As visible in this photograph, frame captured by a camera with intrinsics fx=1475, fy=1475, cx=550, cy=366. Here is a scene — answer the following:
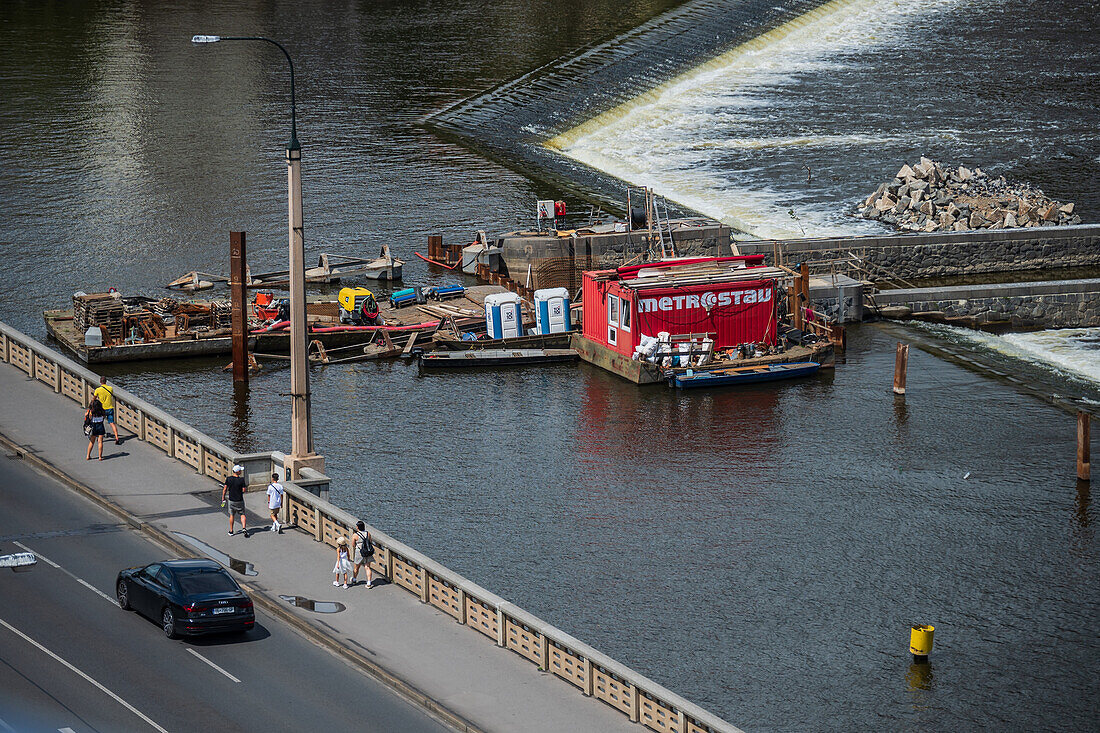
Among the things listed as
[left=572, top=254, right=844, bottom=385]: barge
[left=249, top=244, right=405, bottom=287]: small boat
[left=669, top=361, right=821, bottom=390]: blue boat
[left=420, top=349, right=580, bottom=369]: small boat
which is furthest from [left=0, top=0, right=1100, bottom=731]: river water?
[left=249, top=244, right=405, bottom=287]: small boat

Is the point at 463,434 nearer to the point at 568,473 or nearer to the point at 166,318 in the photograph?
the point at 568,473

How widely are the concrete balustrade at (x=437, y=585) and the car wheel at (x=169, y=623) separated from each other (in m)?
5.64

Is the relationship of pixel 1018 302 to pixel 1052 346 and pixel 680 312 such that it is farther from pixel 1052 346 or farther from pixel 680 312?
pixel 680 312

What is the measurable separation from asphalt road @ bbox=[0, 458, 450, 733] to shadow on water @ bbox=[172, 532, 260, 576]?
1.60 metres

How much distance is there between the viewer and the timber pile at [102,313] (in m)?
60.4

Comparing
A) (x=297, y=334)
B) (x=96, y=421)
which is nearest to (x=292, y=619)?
(x=297, y=334)

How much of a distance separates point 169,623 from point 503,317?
34.0 m

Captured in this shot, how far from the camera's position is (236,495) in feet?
119

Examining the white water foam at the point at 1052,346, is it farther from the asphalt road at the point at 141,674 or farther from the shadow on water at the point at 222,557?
the asphalt road at the point at 141,674

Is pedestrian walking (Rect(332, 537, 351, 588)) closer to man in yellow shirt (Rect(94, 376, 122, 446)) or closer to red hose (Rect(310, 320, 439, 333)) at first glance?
man in yellow shirt (Rect(94, 376, 122, 446))

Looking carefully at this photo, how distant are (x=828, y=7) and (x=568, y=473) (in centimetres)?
10529

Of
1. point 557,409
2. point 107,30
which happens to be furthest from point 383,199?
point 107,30

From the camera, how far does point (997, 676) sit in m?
35.0

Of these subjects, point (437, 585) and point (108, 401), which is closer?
point (437, 585)
